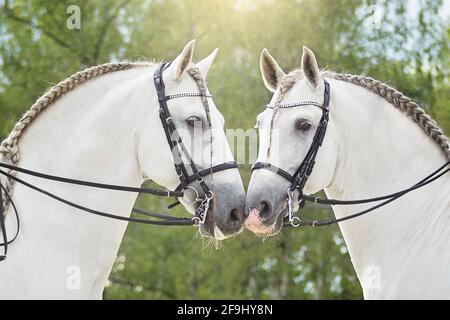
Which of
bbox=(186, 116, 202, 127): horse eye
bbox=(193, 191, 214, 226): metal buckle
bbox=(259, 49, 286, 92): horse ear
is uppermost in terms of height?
bbox=(259, 49, 286, 92): horse ear

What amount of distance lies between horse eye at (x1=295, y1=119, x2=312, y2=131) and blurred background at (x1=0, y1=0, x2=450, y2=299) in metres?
13.6

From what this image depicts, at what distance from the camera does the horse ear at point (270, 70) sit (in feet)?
27.4

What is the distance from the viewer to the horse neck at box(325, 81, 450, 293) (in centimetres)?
721

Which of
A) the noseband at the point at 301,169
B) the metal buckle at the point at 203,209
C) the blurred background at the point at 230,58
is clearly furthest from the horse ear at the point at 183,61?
the blurred background at the point at 230,58

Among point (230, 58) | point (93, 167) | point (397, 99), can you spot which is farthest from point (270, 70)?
point (230, 58)

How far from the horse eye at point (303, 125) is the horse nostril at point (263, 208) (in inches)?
31.8

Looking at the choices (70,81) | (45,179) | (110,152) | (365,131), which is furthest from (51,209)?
(365,131)

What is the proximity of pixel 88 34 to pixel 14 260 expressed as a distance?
16.5 meters

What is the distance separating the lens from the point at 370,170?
759 centimetres

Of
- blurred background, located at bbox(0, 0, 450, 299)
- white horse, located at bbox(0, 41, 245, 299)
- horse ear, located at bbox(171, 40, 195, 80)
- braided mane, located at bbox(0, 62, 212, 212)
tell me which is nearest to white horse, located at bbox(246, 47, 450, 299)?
white horse, located at bbox(0, 41, 245, 299)

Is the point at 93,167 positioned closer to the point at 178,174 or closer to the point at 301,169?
the point at 178,174

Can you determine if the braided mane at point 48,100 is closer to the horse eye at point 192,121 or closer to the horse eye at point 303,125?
the horse eye at point 192,121

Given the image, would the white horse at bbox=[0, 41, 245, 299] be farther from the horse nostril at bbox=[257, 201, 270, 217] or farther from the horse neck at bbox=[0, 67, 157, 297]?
the horse nostril at bbox=[257, 201, 270, 217]

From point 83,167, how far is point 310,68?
2449mm
